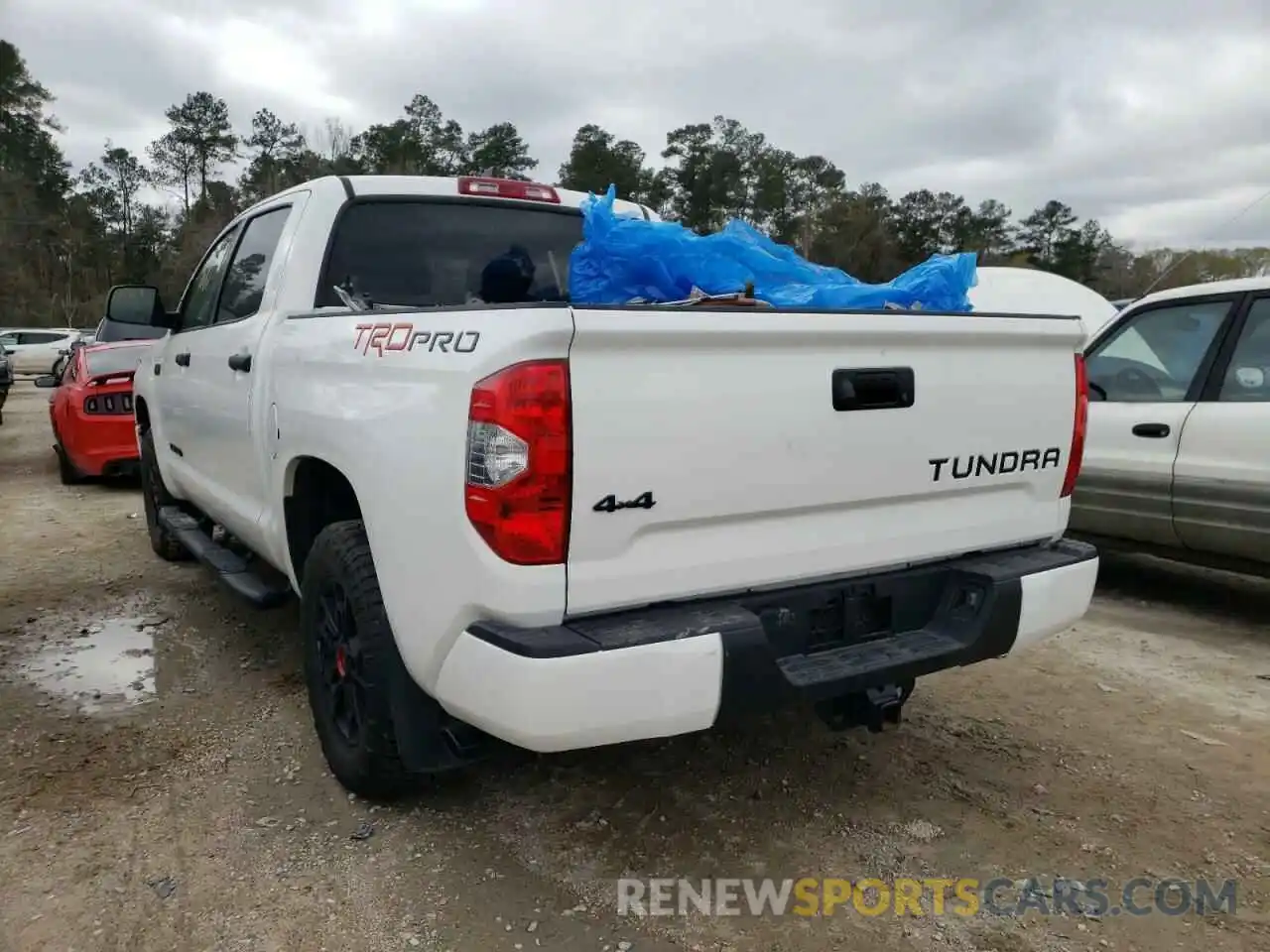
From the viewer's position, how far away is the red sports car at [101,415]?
8188mm

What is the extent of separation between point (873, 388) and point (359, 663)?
63.7 inches

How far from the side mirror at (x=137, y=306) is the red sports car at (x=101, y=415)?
374cm

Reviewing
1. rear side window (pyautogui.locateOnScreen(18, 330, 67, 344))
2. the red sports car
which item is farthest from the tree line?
the red sports car

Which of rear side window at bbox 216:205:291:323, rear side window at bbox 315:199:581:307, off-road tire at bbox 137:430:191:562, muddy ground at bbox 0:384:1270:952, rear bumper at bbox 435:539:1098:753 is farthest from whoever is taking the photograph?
off-road tire at bbox 137:430:191:562

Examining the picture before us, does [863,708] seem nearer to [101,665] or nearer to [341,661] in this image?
[341,661]

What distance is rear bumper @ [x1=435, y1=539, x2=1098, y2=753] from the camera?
202 cm

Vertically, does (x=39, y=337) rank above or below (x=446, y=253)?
below

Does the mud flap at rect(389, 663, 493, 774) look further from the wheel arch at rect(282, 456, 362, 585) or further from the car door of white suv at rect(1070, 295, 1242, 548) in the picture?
the car door of white suv at rect(1070, 295, 1242, 548)

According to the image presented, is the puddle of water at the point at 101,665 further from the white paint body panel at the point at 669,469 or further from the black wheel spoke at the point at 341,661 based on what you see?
the white paint body panel at the point at 669,469

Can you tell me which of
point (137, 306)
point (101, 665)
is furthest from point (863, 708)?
point (137, 306)

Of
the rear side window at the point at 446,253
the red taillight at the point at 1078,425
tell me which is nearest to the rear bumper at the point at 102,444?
the rear side window at the point at 446,253

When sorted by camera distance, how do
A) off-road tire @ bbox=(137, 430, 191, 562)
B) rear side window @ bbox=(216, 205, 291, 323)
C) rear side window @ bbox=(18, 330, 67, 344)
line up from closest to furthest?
rear side window @ bbox=(216, 205, 291, 323)
off-road tire @ bbox=(137, 430, 191, 562)
rear side window @ bbox=(18, 330, 67, 344)

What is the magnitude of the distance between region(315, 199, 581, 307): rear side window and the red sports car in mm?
5833

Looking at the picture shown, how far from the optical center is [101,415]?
324 inches
